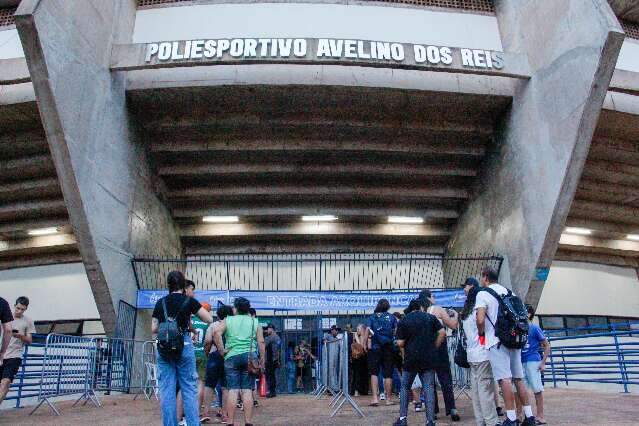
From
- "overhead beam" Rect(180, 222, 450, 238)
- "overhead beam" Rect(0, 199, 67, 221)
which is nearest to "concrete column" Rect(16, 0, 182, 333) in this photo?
"overhead beam" Rect(180, 222, 450, 238)

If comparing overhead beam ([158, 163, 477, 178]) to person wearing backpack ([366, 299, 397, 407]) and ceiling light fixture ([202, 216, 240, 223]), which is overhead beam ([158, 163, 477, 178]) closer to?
ceiling light fixture ([202, 216, 240, 223])

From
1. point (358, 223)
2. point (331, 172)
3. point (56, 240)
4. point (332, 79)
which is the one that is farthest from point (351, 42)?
point (56, 240)

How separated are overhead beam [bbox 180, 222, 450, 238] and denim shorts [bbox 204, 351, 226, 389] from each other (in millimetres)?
10129

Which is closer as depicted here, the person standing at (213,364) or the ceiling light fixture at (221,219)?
the person standing at (213,364)

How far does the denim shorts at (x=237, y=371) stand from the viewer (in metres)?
5.15

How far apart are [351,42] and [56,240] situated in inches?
449

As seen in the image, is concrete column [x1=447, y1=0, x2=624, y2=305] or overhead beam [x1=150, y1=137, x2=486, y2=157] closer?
concrete column [x1=447, y1=0, x2=624, y2=305]

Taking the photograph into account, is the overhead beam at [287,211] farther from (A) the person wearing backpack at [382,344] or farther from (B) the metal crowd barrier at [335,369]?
(A) the person wearing backpack at [382,344]

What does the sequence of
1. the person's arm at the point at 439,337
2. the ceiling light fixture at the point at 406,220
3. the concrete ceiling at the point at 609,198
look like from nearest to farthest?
the person's arm at the point at 439,337 < the concrete ceiling at the point at 609,198 < the ceiling light fixture at the point at 406,220

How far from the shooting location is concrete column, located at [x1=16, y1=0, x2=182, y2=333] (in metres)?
9.17

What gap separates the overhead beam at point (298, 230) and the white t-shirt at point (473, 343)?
430 inches

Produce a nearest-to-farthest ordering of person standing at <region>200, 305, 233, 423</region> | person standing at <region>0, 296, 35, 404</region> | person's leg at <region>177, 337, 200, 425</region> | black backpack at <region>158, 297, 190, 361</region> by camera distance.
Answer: black backpack at <region>158, 297, 190, 361</region>, person's leg at <region>177, 337, 200, 425</region>, person standing at <region>200, 305, 233, 423</region>, person standing at <region>0, 296, 35, 404</region>

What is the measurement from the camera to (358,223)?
16.3 meters

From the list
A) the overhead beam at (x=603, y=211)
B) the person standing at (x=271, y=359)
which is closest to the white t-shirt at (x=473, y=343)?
the person standing at (x=271, y=359)
